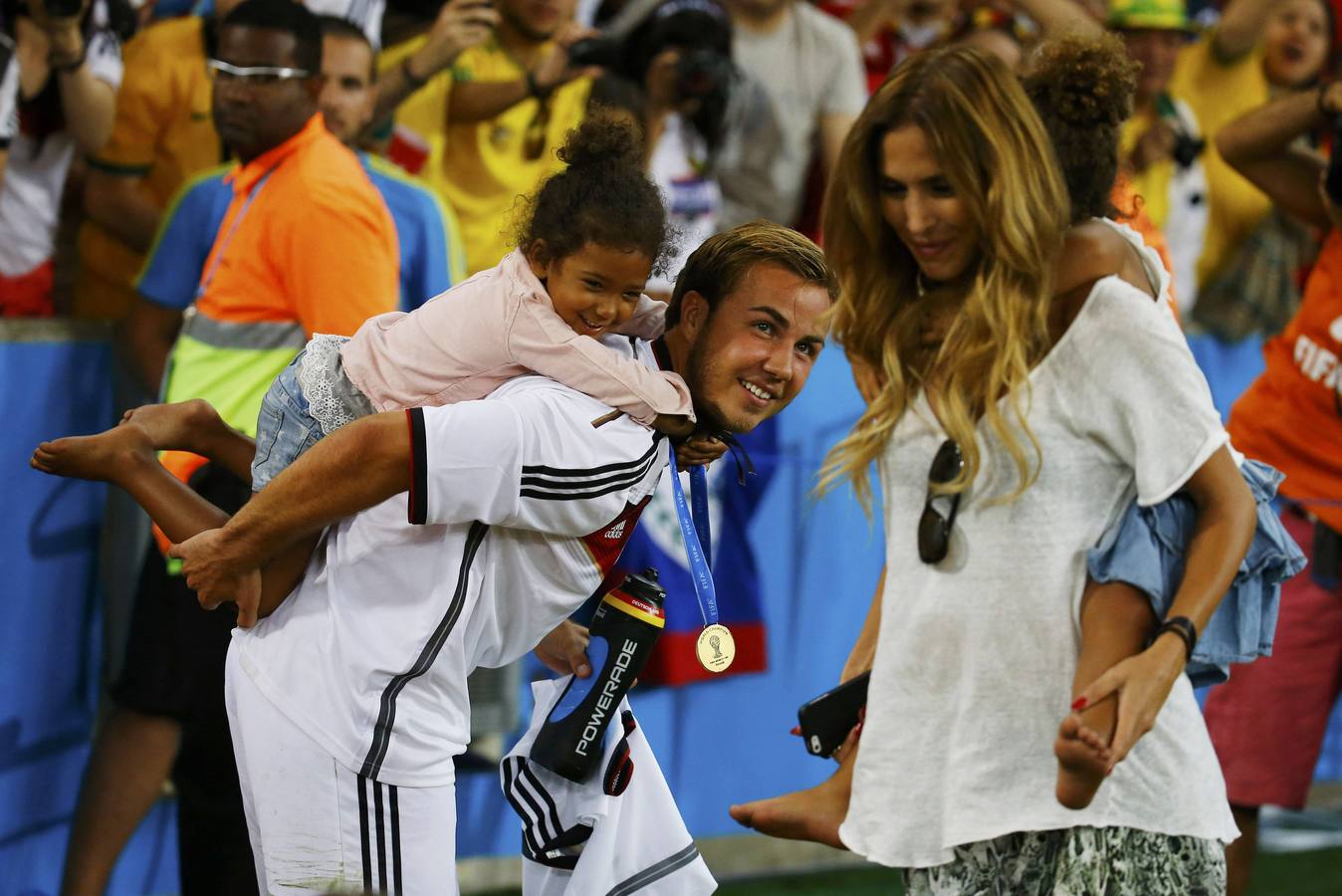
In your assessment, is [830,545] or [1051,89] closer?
[1051,89]

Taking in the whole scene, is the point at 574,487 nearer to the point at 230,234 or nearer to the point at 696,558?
the point at 696,558

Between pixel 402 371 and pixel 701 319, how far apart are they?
0.51 meters

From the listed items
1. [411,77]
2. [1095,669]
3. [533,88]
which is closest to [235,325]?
[411,77]

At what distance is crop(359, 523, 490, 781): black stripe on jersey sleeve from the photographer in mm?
2816

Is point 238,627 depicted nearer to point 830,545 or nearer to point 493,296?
point 493,296

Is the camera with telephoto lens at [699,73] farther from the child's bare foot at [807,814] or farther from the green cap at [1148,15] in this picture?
the child's bare foot at [807,814]

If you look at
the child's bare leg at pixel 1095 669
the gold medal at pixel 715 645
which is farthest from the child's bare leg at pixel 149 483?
the child's bare leg at pixel 1095 669

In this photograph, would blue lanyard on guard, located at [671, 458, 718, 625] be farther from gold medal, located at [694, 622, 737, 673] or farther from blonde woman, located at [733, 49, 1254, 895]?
blonde woman, located at [733, 49, 1254, 895]

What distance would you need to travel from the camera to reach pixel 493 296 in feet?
9.34

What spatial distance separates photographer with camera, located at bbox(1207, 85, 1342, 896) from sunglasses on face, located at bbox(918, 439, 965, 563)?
2.44 meters

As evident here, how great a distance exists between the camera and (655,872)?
318 centimetres

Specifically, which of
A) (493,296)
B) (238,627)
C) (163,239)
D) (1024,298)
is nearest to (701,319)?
(493,296)

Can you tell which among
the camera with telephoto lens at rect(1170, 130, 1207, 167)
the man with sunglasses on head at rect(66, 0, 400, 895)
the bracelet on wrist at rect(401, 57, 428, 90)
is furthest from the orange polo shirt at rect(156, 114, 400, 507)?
the camera with telephoto lens at rect(1170, 130, 1207, 167)

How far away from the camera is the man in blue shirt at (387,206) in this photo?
450 centimetres
